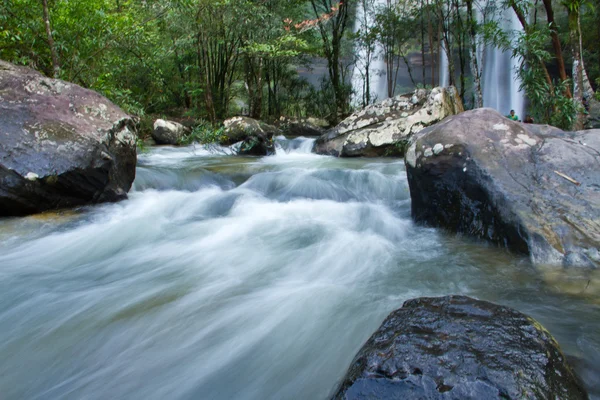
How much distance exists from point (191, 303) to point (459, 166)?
2596mm

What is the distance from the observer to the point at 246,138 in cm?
966

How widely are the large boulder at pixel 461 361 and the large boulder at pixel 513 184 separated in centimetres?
167

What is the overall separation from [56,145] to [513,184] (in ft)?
15.3

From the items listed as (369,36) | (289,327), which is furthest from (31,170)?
(369,36)

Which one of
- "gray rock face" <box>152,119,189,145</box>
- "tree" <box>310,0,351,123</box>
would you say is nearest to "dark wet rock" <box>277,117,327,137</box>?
"tree" <box>310,0,351,123</box>

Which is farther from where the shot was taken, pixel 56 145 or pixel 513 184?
pixel 56 145

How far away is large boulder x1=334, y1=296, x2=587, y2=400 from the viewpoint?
126cm

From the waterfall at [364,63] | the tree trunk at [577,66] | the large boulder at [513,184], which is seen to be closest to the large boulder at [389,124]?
the tree trunk at [577,66]

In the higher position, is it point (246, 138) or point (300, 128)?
point (300, 128)

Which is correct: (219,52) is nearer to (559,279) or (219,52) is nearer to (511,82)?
(511,82)

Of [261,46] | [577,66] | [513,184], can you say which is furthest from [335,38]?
[513,184]

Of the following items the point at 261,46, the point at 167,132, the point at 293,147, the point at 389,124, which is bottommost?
the point at 293,147

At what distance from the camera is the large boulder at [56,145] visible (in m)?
4.13

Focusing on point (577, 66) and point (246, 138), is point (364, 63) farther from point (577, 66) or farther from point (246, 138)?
point (577, 66)
